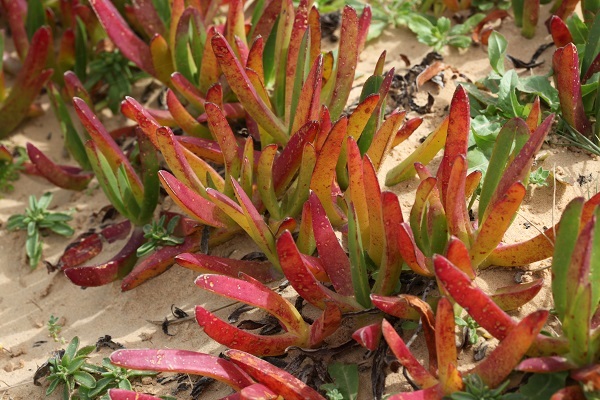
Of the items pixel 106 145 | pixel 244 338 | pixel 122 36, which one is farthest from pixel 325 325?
pixel 122 36

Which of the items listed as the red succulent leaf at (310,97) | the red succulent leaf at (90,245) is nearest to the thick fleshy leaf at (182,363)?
the red succulent leaf at (310,97)

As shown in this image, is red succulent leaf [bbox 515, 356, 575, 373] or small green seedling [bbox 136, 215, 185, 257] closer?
red succulent leaf [bbox 515, 356, 575, 373]

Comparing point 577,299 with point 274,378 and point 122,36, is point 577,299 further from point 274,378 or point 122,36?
point 122,36

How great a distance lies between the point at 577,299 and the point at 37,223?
2250 mm

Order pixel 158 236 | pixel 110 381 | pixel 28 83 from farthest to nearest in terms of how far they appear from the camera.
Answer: pixel 28 83, pixel 158 236, pixel 110 381

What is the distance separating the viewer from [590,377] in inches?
74.4

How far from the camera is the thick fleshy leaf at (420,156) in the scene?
2639 millimetres

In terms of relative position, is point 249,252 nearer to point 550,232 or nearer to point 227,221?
point 227,221

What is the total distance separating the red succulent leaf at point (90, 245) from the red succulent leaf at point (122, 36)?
0.74 meters

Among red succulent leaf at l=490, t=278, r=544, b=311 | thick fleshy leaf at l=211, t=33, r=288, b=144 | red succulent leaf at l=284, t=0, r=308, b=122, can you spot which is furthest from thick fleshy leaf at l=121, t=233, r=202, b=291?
red succulent leaf at l=490, t=278, r=544, b=311

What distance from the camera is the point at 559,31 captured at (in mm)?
2959

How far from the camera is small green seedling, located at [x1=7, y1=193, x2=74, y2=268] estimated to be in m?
3.19

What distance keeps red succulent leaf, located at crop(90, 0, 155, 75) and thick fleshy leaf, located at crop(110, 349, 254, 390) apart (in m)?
1.60

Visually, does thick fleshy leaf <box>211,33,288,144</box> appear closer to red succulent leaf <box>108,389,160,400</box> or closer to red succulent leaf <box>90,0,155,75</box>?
red succulent leaf <box>90,0,155,75</box>
